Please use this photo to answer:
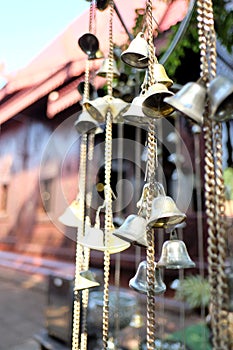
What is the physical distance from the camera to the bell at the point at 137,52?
0.74 m

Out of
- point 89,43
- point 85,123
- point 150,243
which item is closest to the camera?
point 150,243

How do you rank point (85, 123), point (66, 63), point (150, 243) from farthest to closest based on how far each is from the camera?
point (66, 63), point (85, 123), point (150, 243)

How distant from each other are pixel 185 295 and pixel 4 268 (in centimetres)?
408

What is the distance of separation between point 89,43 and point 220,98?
851 mm

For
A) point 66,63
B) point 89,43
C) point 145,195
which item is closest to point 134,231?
point 145,195

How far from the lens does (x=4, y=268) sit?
5406 mm

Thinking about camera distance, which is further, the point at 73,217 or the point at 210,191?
the point at 73,217

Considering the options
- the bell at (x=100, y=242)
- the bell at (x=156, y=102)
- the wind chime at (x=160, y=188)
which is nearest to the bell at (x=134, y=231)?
the wind chime at (x=160, y=188)

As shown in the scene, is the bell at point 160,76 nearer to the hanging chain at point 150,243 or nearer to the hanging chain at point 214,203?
the hanging chain at point 150,243

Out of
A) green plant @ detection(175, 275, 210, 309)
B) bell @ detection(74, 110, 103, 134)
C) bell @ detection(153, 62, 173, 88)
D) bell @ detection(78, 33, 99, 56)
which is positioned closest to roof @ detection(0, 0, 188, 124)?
bell @ detection(78, 33, 99, 56)

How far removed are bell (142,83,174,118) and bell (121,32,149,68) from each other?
0.73 feet

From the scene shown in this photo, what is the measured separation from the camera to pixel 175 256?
33.2 inches

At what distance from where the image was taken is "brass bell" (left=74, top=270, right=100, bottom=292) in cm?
74

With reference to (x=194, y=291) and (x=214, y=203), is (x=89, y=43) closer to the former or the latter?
(x=214, y=203)
